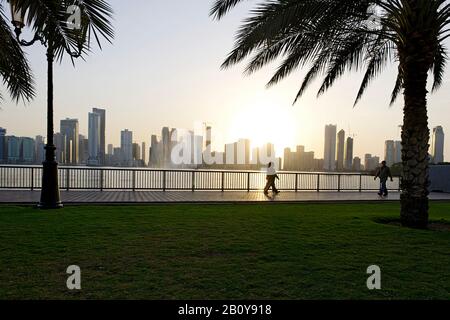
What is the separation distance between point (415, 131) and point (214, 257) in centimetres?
614

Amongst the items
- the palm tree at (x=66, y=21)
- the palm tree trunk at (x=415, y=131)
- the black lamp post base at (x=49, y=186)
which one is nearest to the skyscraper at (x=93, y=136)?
the black lamp post base at (x=49, y=186)

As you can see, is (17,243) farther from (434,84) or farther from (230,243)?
(434,84)

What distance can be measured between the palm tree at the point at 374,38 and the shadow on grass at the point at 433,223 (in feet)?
1.27

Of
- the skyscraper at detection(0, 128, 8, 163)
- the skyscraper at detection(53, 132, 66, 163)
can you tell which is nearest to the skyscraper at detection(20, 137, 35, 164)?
the skyscraper at detection(0, 128, 8, 163)

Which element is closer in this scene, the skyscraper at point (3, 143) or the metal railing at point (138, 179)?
the metal railing at point (138, 179)

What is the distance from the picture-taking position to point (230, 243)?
6672mm

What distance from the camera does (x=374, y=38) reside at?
10.7m

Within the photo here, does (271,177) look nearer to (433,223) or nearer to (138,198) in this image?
(138,198)

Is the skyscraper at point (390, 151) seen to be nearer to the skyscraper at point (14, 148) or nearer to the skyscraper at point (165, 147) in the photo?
the skyscraper at point (165, 147)

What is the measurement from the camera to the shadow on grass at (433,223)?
29.4 ft

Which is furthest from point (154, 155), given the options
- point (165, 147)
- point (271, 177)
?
point (271, 177)
